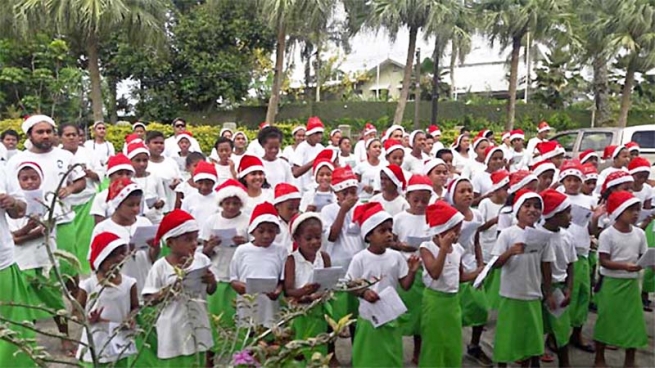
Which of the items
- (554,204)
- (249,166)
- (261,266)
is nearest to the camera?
(261,266)

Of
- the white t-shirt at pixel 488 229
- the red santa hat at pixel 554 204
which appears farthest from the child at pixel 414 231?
the white t-shirt at pixel 488 229

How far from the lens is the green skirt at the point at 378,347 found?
13.3 ft

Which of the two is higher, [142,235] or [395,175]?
[395,175]

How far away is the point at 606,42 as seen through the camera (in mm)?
21953

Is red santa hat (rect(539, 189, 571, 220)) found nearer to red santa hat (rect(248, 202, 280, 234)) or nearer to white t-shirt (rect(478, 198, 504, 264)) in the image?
white t-shirt (rect(478, 198, 504, 264))

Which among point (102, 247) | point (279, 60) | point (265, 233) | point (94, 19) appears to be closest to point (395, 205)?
point (265, 233)

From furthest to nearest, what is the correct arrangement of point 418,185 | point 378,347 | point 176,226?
point 418,185 < point 378,347 < point 176,226

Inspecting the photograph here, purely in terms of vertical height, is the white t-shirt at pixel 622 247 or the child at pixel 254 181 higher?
the child at pixel 254 181

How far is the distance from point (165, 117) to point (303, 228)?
69.7ft

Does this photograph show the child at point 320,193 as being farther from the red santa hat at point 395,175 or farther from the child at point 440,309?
the child at point 440,309

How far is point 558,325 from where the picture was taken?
4641mm

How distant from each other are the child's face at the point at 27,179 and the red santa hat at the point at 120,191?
2.28 feet

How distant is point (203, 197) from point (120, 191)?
1.11 metres

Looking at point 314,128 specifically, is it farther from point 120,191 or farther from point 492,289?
point 120,191
